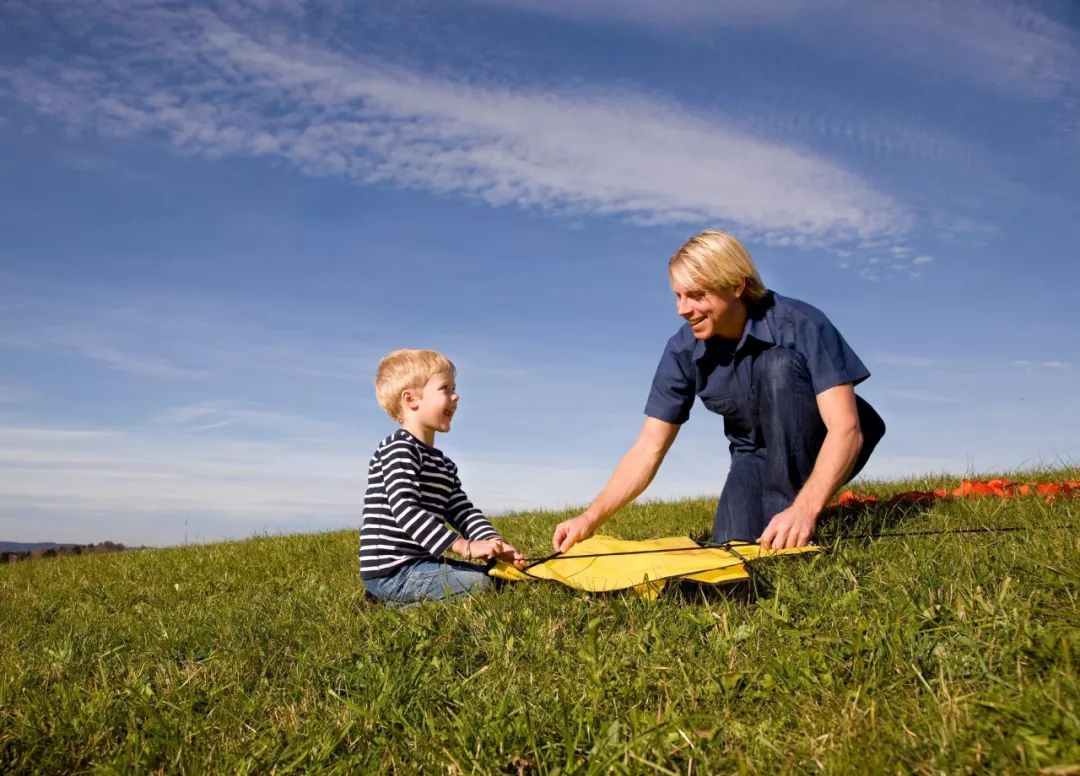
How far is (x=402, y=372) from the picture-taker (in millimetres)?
5734

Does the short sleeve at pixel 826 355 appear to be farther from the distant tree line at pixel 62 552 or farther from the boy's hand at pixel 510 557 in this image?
the distant tree line at pixel 62 552

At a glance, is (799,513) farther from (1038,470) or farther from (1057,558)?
(1038,470)

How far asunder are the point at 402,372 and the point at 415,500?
0.83m

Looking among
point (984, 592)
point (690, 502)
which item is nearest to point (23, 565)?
point (690, 502)

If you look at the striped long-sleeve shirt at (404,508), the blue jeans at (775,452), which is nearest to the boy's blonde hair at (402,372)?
the striped long-sleeve shirt at (404,508)

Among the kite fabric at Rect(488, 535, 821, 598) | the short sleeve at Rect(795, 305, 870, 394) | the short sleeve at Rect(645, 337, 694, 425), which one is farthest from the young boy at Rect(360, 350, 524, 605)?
the short sleeve at Rect(795, 305, 870, 394)

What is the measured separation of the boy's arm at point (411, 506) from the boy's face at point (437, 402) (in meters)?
0.24

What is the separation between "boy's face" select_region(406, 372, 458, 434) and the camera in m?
5.68

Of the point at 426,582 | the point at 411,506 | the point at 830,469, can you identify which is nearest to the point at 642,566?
the point at 830,469

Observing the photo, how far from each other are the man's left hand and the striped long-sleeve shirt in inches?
71.5

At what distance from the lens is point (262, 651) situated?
14.3 ft

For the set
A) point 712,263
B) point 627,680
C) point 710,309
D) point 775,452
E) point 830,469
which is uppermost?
point 712,263

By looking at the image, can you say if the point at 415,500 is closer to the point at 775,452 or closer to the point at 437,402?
the point at 437,402

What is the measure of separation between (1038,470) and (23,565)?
41.2ft
